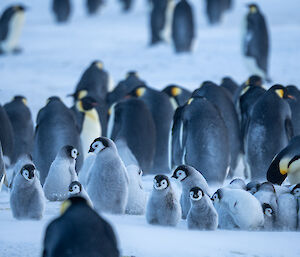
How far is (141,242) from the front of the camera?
3.86 m

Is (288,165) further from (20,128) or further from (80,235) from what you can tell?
(20,128)

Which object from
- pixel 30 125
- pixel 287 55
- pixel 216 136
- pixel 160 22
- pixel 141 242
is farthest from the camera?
pixel 160 22

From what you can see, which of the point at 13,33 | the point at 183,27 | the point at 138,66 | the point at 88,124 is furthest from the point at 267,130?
the point at 13,33

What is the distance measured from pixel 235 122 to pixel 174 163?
939 millimetres

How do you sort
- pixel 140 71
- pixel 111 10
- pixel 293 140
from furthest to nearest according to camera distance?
pixel 111 10 → pixel 140 71 → pixel 293 140

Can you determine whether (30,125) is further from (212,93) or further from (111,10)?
(111,10)

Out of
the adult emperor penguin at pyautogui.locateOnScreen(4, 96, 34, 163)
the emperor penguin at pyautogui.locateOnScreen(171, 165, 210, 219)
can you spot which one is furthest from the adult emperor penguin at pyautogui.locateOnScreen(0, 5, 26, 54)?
the emperor penguin at pyautogui.locateOnScreen(171, 165, 210, 219)

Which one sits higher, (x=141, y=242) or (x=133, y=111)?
(x=133, y=111)

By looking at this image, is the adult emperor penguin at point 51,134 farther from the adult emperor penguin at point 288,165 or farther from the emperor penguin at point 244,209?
the emperor penguin at point 244,209

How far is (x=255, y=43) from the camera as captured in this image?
1347cm

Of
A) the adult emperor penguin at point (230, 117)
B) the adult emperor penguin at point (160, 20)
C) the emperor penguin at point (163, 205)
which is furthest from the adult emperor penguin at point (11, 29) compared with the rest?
the emperor penguin at point (163, 205)

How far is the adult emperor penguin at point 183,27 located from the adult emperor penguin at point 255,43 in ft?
6.58

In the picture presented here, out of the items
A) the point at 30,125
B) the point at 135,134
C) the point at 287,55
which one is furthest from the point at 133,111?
the point at 287,55

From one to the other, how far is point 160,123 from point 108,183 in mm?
2938
